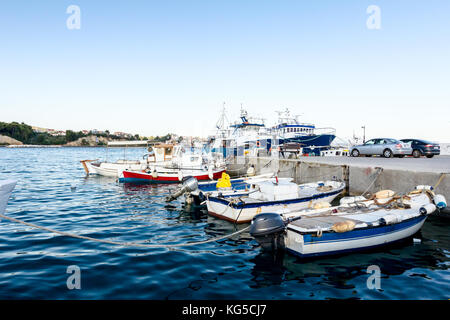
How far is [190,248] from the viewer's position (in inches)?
324

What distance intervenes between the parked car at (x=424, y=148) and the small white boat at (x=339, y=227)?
13.5m

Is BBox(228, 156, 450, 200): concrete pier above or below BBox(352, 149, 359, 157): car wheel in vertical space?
below

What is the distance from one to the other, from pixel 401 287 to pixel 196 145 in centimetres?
2346

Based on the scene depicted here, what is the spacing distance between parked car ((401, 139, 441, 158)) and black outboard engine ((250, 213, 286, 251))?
62.0ft

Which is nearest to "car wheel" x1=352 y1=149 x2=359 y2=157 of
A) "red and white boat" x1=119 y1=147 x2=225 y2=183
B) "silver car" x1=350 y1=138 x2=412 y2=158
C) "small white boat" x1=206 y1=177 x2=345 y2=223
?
"silver car" x1=350 y1=138 x2=412 y2=158

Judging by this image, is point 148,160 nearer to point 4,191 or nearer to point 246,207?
point 246,207

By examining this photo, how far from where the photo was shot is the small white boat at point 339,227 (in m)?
6.96

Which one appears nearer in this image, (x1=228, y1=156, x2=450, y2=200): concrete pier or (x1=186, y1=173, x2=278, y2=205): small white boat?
(x1=228, y1=156, x2=450, y2=200): concrete pier

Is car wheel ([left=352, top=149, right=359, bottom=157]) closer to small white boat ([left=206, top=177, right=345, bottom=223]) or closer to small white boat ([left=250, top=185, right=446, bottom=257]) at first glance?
small white boat ([left=206, top=177, right=345, bottom=223])

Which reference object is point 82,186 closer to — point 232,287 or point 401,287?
point 232,287

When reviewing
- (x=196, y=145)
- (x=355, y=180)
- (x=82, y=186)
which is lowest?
(x=82, y=186)

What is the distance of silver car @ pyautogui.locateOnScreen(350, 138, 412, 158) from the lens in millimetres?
20219

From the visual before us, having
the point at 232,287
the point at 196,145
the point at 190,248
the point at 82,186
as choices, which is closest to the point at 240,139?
the point at 196,145
